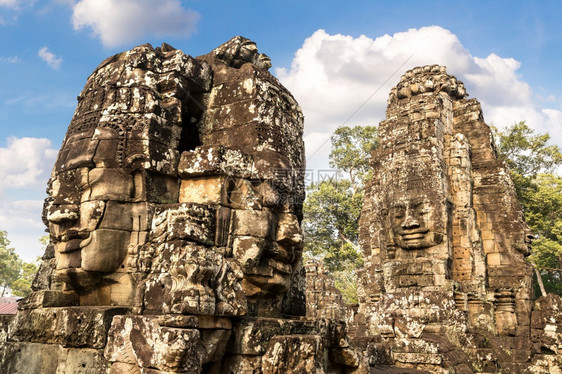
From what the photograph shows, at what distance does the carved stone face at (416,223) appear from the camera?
1032cm

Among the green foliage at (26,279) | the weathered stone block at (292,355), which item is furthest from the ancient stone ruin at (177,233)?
the green foliage at (26,279)

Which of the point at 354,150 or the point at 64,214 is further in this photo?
the point at 354,150

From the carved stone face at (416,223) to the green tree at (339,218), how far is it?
13703 millimetres

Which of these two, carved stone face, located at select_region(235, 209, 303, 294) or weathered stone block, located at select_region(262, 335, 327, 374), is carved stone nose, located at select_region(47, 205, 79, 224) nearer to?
carved stone face, located at select_region(235, 209, 303, 294)

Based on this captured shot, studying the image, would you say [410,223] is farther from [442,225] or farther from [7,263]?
[7,263]

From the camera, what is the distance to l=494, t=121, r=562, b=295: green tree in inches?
781

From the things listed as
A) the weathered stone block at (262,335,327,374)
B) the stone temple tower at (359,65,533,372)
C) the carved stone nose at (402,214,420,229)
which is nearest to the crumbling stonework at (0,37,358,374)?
the weathered stone block at (262,335,327,374)

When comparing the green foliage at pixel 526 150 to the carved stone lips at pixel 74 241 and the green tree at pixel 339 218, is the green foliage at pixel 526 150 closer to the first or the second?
the green tree at pixel 339 218

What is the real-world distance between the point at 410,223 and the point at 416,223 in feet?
0.43

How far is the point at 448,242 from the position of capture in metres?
10.3

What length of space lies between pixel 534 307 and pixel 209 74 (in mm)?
10165

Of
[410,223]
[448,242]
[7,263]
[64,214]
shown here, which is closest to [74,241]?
[64,214]

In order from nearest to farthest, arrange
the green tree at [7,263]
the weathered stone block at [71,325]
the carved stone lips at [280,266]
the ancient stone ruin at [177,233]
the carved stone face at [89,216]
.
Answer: the ancient stone ruin at [177,233] < the weathered stone block at [71,325] < the carved stone face at [89,216] < the carved stone lips at [280,266] < the green tree at [7,263]

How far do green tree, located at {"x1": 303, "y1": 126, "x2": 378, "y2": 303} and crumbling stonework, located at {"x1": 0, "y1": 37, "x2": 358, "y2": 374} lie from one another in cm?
2018
